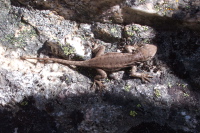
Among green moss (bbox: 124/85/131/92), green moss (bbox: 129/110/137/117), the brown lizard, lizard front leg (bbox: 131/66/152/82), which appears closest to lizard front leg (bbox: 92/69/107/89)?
the brown lizard

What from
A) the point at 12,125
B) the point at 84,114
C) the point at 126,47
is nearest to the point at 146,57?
the point at 126,47

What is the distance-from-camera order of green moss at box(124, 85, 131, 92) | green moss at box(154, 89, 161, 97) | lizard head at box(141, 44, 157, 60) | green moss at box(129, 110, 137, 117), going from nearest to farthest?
1. green moss at box(129, 110, 137, 117)
2. green moss at box(154, 89, 161, 97)
3. green moss at box(124, 85, 131, 92)
4. lizard head at box(141, 44, 157, 60)

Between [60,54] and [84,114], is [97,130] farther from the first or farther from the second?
[60,54]

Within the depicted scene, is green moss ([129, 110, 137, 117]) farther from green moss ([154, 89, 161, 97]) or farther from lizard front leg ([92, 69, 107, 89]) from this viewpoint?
lizard front leg ([92, 69, 107, 89])

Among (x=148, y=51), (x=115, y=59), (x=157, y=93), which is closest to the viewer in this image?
(x=157, y=93)

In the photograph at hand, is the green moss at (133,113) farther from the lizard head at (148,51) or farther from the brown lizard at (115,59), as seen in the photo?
the lizard head at (148,51)

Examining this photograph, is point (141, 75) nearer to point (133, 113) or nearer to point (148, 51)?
point (148, 51)

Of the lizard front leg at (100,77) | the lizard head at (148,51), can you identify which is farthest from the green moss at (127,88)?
the lizard head at (148,51)

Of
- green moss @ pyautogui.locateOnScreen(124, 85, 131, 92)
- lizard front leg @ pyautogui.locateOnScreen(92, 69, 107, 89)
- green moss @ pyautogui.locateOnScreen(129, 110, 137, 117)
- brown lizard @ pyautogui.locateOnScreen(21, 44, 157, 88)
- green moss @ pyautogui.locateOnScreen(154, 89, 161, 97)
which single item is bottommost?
green moss @ pyautogui.locateOnScreen(129, 110, 137, 117)

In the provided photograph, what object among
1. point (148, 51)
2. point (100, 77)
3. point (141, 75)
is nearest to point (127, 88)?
point (141, 75)

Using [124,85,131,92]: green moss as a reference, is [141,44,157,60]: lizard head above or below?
above
